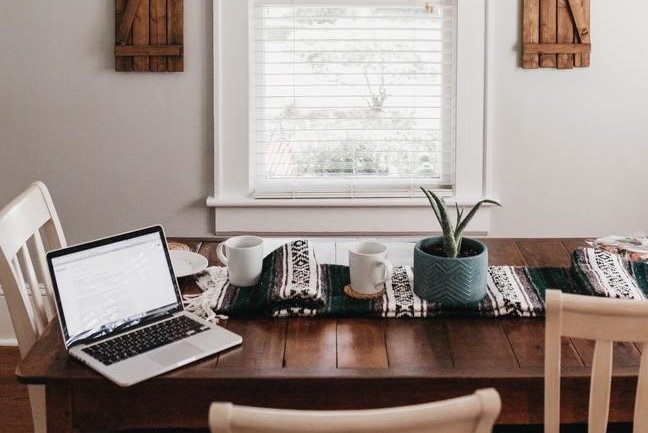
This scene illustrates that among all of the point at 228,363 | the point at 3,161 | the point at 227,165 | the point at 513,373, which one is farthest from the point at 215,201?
the point at 513,373

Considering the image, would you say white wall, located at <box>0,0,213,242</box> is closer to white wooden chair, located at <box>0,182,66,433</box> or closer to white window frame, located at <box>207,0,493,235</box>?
white window frame, located at <box>207,0,493,235</box>

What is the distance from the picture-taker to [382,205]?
316cm

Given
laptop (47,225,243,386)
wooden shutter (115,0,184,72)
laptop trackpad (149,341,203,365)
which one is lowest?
laptop trackpad (149,341,203,365)

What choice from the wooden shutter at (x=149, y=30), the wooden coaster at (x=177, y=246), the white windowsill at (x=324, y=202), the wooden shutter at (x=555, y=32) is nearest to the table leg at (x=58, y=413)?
the wooden coaster at (x=177, y=246)

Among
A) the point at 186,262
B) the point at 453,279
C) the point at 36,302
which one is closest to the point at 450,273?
the point at 453,279

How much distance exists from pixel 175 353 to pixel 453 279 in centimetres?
60

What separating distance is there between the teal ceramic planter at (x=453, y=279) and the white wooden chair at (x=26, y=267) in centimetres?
86

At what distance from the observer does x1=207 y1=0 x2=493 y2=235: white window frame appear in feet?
10.0

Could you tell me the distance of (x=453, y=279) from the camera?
184 cm

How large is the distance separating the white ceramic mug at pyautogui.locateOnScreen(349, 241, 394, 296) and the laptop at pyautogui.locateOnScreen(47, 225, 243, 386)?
32 centimetres

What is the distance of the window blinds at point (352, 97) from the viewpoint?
3.10 metres

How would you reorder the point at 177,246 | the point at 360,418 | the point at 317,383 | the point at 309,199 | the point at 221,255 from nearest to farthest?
the point at 360,418 < the point at 317,383 < the point at 221,255 < the point at 177,246 < the point at 309,199

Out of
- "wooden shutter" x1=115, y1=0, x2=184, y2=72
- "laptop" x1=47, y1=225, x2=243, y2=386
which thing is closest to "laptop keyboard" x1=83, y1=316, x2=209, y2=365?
"laptop" x1=47, y1=225, x2=243, y2=386

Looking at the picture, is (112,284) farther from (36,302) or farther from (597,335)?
(597,335)
